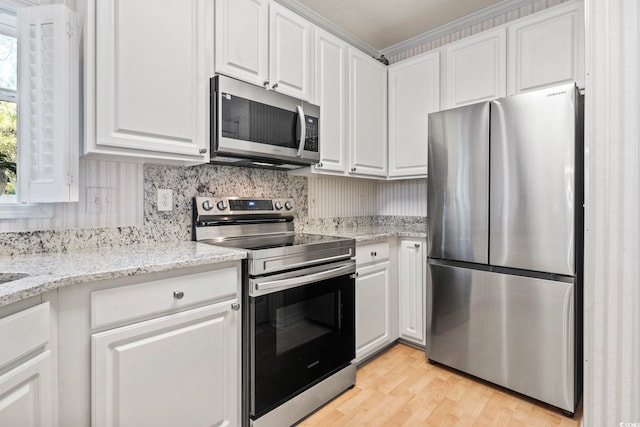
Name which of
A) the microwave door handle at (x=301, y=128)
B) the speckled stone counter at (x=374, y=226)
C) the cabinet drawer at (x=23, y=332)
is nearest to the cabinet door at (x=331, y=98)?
the microwave door handle at (x=301, y=128)

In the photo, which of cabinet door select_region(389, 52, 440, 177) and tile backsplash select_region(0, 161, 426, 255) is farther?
cabinet door select_region(389, 52, 440, 177)

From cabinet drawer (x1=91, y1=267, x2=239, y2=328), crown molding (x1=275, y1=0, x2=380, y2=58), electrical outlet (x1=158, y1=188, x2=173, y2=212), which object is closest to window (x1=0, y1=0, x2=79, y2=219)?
electrical outlet (x1=158, y1=188, x2=173, y2=212)

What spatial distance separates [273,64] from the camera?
77.5 inches

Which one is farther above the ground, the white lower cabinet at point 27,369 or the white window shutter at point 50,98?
the white window shutter at point 50,98

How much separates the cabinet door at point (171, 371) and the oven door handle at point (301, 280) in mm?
166

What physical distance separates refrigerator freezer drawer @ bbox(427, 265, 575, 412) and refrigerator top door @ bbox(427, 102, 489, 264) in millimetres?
160

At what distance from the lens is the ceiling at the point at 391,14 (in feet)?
8.19

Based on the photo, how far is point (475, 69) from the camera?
94.7 inches

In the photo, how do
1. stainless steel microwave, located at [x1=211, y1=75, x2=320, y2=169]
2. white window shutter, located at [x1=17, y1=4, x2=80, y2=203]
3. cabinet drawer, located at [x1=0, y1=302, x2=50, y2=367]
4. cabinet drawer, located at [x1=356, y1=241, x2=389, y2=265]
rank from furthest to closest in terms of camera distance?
cabinet drawer, located at [x1=356, y1=241, x2=389, y2=265] → stainless steel microwave, located at [x1=211, y1=75, x2=320, y2=169] → white window shutter, located at [x1=17, y1=4, x2=80, y2=203] → cabinet drawer, located at [x1=0, y1=302, x2=50, y2=367]

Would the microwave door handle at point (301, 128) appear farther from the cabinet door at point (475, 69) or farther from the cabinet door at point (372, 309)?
the cabinet door at point (475, 69)

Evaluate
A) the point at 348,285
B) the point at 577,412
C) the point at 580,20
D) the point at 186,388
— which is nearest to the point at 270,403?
the point at 186,388

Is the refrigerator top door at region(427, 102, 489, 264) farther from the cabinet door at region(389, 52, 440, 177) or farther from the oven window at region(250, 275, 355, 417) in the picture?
the oven window at region(250, 275, 355, 417)

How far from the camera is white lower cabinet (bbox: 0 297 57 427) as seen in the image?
2.83ft

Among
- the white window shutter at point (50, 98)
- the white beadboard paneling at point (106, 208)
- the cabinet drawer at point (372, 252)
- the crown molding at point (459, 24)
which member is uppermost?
the crown molding at point (459, 24)
